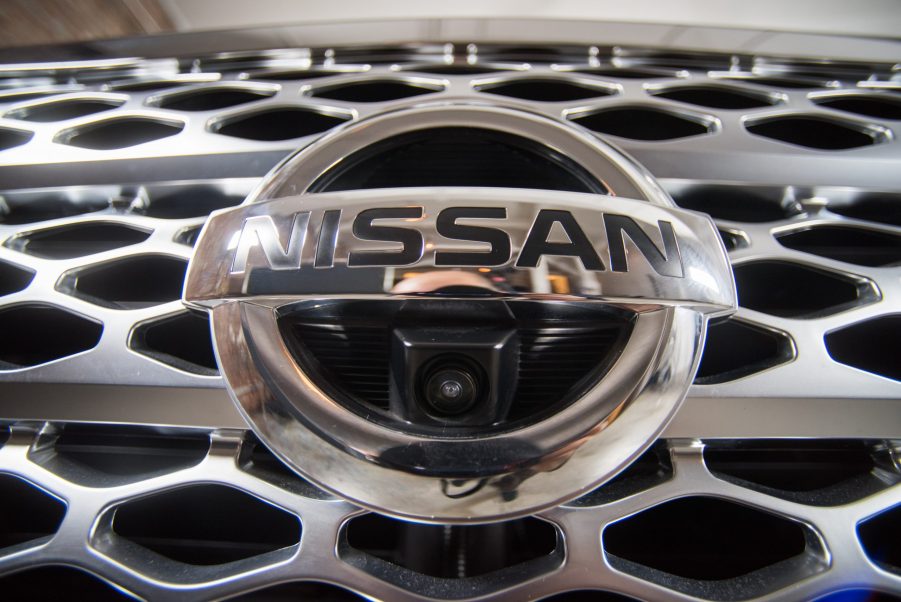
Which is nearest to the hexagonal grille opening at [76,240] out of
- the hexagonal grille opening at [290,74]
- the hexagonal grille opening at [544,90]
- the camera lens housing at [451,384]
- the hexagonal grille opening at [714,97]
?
the hexagonal grille opening at [290,74]

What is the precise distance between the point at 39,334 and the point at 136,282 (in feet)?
0.47

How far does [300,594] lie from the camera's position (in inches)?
21.4

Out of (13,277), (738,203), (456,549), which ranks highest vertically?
(738,203)

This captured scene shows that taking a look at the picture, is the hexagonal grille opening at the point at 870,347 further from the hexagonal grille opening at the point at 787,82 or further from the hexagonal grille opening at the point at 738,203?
the hexagonal grille opening at the point at 787,82

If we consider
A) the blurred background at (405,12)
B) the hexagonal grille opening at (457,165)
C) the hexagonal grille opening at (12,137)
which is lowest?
the hexagonal grille opening at (457,165)

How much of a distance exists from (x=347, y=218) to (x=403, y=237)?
0.20 feet

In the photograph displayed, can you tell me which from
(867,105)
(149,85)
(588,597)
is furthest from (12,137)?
(867,105)

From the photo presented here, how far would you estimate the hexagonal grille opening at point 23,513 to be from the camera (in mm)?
604

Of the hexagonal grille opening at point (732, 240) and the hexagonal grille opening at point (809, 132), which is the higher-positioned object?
the hexagonal grille opening at point (809, 132)

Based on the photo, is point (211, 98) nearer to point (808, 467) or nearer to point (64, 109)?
point (64, 109)

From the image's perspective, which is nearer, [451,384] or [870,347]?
[451,384]

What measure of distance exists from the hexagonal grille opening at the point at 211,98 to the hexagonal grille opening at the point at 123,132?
0.15 feet

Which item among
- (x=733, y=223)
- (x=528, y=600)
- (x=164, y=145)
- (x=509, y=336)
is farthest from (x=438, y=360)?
(x=164, y=145)

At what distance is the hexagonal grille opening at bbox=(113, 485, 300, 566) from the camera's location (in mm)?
588
